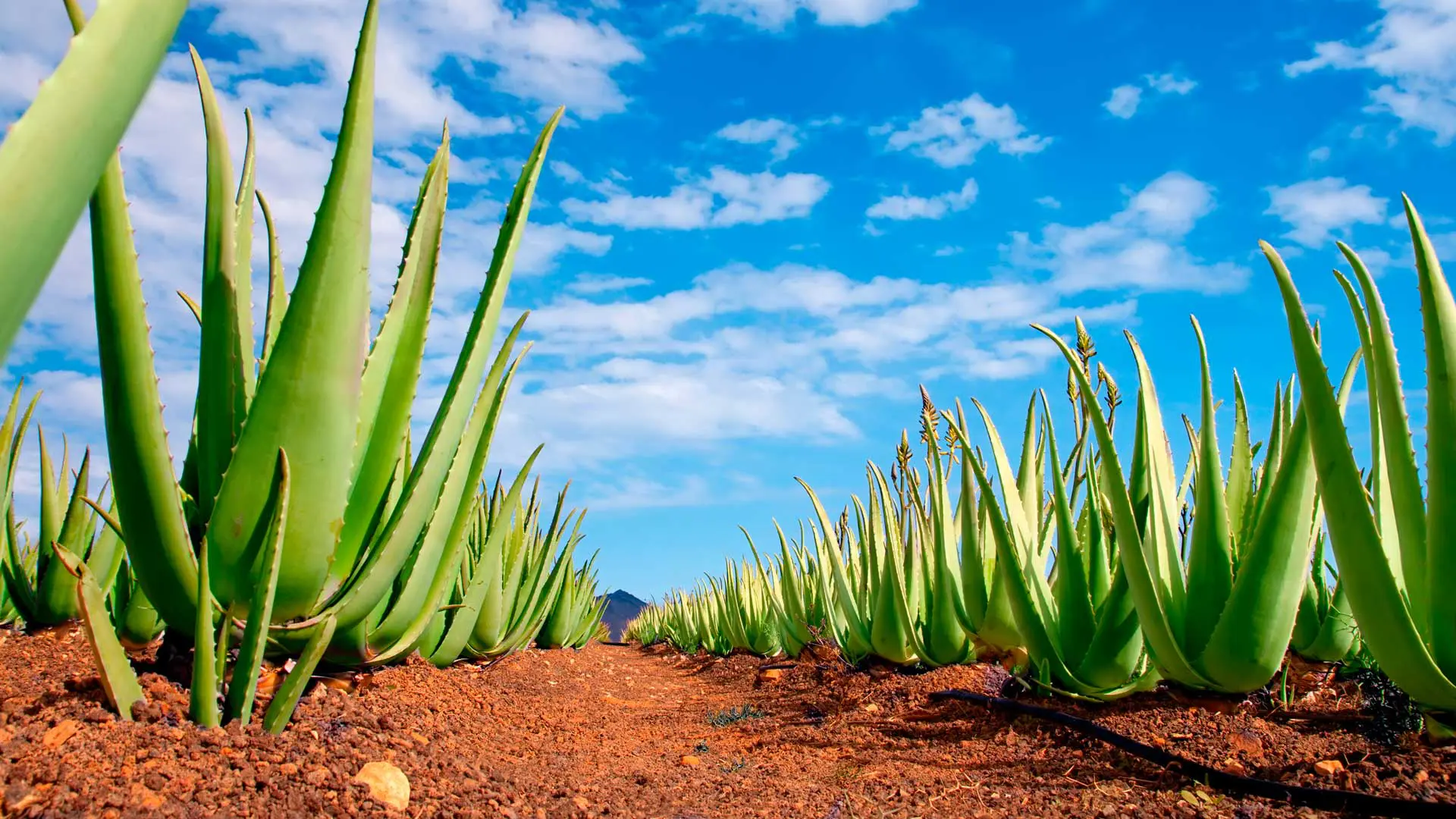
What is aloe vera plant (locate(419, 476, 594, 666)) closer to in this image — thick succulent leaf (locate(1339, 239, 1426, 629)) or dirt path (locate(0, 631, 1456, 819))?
dirt path (locate(0, 631, 1456, 819))

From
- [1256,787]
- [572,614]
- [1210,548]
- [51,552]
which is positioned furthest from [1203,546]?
[572,614]

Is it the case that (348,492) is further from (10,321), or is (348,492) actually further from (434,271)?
(10,321)

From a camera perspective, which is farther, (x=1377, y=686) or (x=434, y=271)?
(x=1377, y=686)

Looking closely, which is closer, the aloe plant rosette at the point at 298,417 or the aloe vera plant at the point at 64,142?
the aloe vera plant at the point at 64,142

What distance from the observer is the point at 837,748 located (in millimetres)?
2828

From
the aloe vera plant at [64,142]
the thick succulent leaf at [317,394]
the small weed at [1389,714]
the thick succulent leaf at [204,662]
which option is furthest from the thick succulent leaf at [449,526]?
the small weed at [1389,714]

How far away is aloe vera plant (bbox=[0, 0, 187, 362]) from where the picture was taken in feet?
1.97

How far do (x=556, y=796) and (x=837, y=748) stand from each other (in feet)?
4.11

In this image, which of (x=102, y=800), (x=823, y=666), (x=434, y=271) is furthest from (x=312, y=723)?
(x=823, y=666)

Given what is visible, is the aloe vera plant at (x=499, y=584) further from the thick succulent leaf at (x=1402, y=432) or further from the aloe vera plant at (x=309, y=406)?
the thick succulent leaf at (x=1402, y=432)

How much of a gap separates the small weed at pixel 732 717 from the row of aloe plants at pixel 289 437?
7.42ft

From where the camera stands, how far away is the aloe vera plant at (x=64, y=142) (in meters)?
0.60

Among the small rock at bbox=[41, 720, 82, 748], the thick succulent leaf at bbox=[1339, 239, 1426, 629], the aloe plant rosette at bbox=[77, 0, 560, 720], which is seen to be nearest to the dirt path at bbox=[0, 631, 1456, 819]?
the small rock at bbox=[41, 720, 82, 748]

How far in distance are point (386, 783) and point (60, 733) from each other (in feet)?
1.63
